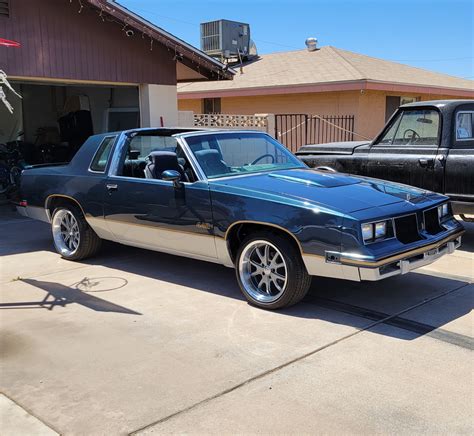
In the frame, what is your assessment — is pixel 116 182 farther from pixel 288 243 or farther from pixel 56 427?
pixel 56 427

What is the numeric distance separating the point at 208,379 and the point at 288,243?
1.58m

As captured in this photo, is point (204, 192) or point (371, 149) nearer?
point (204, 192)

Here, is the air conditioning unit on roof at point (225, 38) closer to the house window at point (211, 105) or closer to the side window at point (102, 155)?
the house window at point (211, 105)

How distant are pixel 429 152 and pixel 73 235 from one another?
4893 millimetres

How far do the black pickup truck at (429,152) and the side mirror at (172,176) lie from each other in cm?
360

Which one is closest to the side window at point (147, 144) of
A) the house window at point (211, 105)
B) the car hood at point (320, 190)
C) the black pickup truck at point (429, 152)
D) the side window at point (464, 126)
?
the car hood at point (320, 190)

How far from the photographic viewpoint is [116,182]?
6.47 meters

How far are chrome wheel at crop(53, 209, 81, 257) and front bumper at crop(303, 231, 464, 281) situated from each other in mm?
3563

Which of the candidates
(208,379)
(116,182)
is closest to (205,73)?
(116,182)

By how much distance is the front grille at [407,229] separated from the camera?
494 centimetres

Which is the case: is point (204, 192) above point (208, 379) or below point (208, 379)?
above

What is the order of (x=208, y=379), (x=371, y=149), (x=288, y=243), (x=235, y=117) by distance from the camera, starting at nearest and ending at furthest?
(x=208, y=379), (x=288, y=243), (x=371, y=149), (x=235, y=117)

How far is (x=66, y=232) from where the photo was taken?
733 centimetres

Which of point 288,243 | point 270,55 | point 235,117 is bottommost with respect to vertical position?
point 288,243
